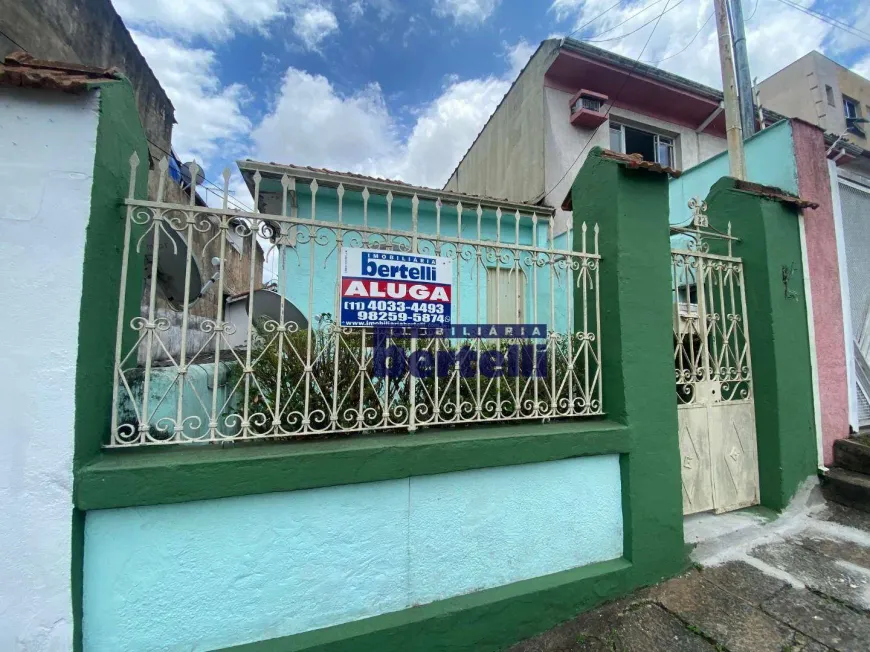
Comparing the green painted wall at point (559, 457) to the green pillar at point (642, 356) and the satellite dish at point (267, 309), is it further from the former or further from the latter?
the satellite dish at point (267, 309)

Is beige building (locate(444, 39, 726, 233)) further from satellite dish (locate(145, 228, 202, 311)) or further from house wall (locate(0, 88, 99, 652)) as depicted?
house wall (locate(0, 88, 99, 652))

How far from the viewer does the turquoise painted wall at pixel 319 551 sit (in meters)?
1.77

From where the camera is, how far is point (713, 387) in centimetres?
348

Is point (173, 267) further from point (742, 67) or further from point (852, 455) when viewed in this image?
point (742, 67)

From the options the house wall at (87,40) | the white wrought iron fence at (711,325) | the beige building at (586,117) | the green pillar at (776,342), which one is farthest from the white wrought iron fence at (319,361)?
the beige building at (586,117)

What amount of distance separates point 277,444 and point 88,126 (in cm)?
182

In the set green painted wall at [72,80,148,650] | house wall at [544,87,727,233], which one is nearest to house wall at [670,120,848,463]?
house wall at [544,87,727,233]

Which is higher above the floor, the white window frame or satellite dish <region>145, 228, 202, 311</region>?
the white window frame

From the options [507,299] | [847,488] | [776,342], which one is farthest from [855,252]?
[507,299]

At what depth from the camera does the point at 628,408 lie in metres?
2.70

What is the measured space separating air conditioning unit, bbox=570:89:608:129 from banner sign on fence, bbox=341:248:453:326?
23.6ft

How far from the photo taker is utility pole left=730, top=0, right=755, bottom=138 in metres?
5.67

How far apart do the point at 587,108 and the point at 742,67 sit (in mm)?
2605

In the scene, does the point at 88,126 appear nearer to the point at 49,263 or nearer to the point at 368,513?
the point at 49,263
